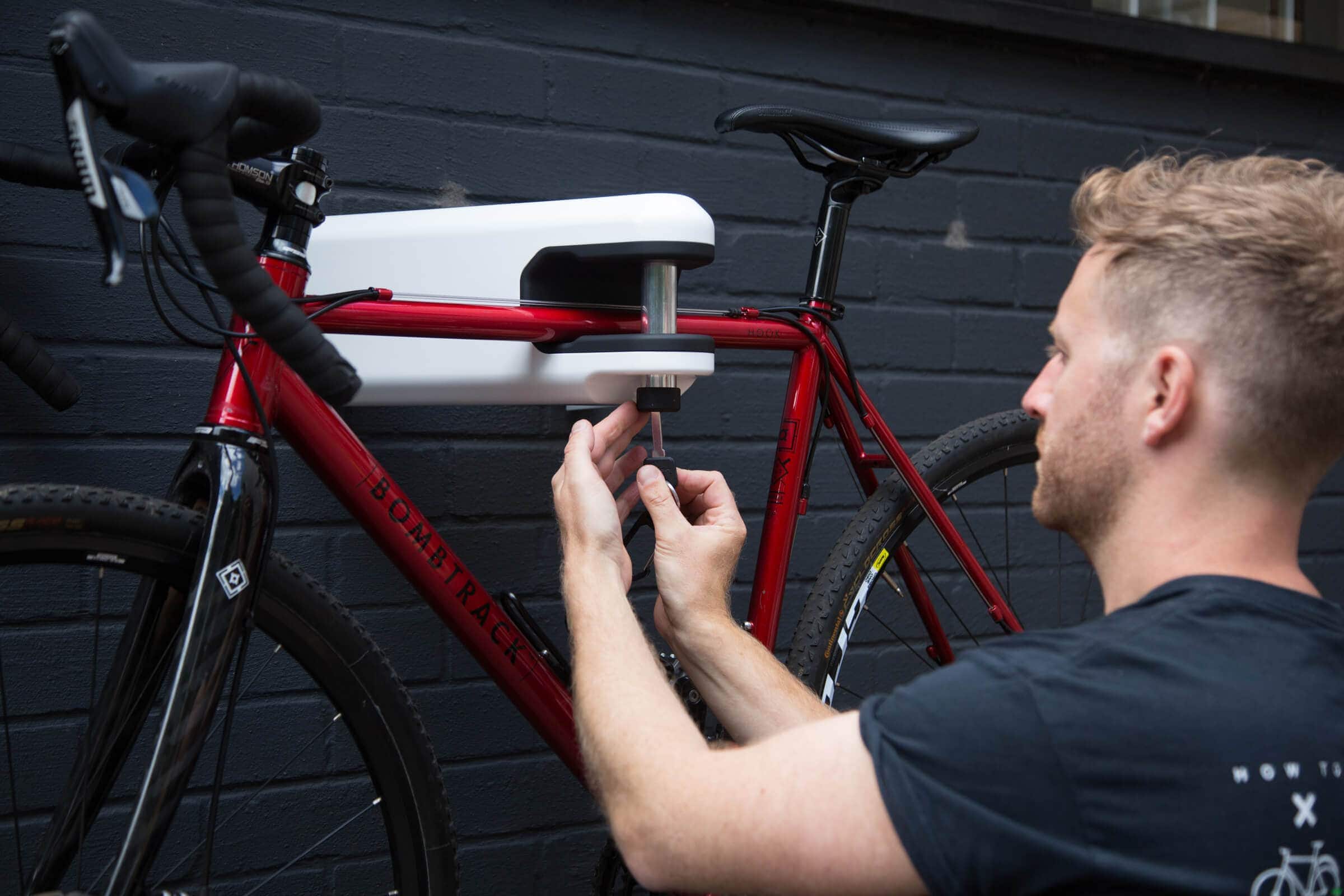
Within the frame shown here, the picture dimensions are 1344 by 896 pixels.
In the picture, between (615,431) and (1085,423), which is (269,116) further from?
(1085,423)

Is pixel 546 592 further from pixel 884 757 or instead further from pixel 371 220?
pixel 884 757

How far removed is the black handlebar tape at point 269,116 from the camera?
90 cm

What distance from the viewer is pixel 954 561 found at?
227 centimetres

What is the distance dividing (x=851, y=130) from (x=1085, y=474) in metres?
0.78

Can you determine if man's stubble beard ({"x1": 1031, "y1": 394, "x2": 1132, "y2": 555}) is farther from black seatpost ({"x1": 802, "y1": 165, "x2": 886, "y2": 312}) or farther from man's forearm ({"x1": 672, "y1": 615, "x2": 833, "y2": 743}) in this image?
black seatpost ({"x1": 802, "y1": 165, "x2": 886, "y2": 312})

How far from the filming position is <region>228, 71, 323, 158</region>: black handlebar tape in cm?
90

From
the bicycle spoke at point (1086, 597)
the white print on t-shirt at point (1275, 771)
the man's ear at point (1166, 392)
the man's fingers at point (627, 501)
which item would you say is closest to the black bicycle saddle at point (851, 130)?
A: the man's fingers at point (627, 501)

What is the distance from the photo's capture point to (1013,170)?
2.28 meters

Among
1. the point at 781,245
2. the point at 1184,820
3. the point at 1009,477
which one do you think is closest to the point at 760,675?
the point at 1184,820

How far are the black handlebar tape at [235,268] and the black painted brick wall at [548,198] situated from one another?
85 centimetres

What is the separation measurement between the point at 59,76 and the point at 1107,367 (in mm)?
848

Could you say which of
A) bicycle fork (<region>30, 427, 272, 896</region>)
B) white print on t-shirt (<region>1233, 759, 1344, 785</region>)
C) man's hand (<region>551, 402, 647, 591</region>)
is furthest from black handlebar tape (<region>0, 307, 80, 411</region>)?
white print on t-shirt (<region>1233, 759, 1344, 785</region>)

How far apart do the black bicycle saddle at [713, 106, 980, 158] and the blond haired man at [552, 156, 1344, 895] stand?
0.55 metres

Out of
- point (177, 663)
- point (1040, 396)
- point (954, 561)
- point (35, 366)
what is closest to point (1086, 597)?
point (954, 561)
